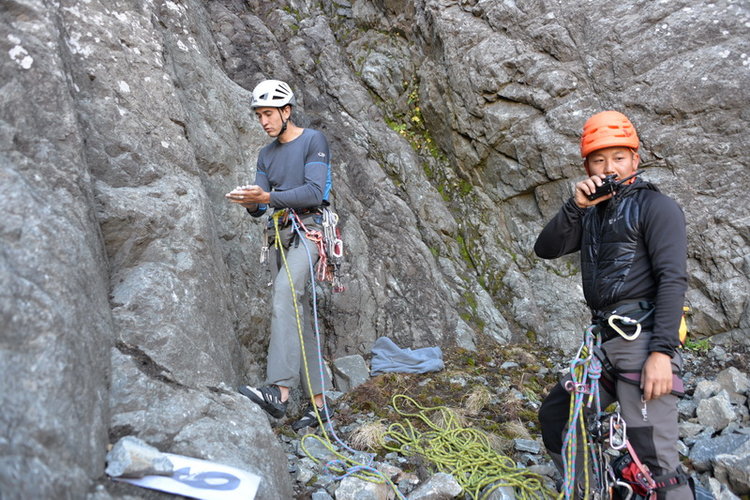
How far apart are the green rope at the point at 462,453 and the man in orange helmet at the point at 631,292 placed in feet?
1.32

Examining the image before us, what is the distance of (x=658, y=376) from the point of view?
286 centimetres

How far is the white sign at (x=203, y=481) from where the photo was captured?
2.41 m

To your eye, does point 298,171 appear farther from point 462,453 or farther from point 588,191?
point 462,453

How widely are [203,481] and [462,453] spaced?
247 cm

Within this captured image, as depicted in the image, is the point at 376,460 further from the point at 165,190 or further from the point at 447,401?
the point at 165,190

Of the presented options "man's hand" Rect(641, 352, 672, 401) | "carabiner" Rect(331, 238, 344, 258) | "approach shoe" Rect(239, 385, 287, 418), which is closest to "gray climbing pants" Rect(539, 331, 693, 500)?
"man's hand" Rect(641, 352, 672, 401)

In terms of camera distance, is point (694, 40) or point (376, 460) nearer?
point (376, 460)

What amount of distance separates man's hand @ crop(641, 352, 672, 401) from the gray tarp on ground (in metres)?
3.88

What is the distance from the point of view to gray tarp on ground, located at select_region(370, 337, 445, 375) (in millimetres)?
6645

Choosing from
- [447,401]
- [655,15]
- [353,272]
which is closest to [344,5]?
[655,15]

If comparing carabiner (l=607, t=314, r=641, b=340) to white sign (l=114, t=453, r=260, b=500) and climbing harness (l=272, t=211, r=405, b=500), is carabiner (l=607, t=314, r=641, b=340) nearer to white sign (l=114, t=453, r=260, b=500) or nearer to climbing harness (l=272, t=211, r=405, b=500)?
climbing harness (l=272, t=211, r=405, b=500)

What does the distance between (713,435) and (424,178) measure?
6.63m

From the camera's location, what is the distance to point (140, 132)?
178 inches

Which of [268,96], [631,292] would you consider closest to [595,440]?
[631,292]
